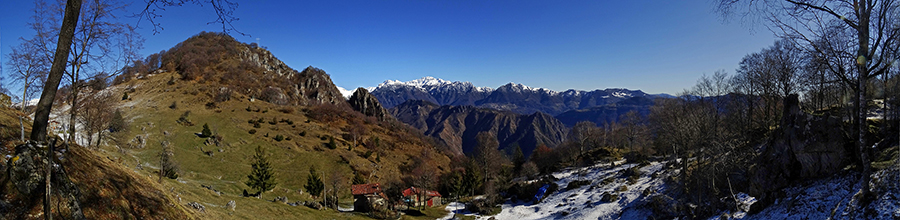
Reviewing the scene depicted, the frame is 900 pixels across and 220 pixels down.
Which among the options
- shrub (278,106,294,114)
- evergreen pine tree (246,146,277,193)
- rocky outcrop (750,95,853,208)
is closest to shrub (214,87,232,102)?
shrub (278,106,294,114)

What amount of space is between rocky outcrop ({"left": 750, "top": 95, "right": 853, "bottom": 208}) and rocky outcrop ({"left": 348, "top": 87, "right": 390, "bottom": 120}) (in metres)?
165

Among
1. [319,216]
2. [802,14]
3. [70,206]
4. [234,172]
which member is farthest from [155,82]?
[802,14]

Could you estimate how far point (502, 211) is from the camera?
52438 mm

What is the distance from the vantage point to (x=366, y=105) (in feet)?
600

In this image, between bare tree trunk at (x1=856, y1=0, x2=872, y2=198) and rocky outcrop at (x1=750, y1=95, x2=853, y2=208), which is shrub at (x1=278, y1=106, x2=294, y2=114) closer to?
rocky outcrop at (x1=750, y1=95, x2=853, y2=208)

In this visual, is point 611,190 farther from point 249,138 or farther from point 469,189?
point 249,138

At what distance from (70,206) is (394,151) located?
291 ft

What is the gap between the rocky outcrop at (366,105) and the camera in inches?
7052

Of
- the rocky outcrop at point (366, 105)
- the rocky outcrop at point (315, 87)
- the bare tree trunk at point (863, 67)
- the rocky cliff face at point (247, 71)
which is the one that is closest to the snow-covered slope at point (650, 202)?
the bare tree trunk at point (863, 67)

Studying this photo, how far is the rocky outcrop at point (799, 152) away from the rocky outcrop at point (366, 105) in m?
165

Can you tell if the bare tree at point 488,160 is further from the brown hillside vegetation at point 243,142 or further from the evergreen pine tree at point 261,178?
the evergreen pine tree at point 261,178

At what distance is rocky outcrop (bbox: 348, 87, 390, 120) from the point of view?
588 ft

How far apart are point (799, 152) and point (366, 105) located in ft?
580

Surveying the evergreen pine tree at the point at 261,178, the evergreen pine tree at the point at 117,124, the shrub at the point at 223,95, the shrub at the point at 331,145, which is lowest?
the evergreen pine tree at the point at 261,178
